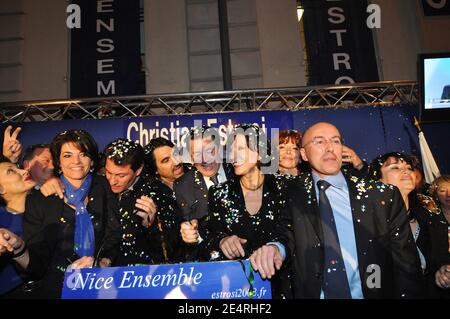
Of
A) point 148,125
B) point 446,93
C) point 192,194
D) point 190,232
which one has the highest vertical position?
point 446,93

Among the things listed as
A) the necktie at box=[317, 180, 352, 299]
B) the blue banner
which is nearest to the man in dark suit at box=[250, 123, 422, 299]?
the necktie at box=[317, 180, 352, 299]

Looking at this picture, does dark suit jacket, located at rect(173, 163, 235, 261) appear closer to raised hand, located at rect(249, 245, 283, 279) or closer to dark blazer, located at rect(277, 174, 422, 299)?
dark blazer, located at rect(277, 174, 422, 299)

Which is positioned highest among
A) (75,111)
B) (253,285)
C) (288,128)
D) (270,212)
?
(75,111)

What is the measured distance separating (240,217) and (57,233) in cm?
179

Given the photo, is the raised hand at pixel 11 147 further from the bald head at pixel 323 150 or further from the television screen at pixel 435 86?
the television screen at pixel 435 86

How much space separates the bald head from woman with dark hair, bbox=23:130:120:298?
1.89m

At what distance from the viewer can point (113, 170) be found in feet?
12.7

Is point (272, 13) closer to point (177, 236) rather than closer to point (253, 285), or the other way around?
point (177, 236)

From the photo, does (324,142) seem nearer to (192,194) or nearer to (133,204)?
(192,194)

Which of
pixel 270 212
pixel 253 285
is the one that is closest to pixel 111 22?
pixel 270 212

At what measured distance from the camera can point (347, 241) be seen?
2639 mm

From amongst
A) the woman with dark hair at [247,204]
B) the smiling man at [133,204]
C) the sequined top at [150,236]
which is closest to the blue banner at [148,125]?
the smiling man at [133,204]

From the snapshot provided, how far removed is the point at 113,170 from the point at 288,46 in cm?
477

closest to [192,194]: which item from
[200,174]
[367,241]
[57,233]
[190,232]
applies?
[200,174]
